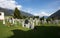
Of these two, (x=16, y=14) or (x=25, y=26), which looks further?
(x=16, y=14)

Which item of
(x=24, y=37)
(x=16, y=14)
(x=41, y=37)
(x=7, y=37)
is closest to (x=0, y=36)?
(x=7, y=37)

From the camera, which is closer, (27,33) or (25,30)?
(27,33)

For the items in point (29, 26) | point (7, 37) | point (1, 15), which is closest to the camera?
point (7, 37)

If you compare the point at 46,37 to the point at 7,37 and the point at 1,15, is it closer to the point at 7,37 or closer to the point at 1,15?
the point at 7,37

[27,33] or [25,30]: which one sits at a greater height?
[25,30]

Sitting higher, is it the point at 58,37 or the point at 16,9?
the point at 16,9

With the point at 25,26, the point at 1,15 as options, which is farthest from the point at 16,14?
the point at 25,26

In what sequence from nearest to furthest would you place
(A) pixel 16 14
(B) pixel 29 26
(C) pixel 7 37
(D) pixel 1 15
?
(C) pixel 7 37, (B) pixel 29 26, (D) pixel 1 15, (A) pixel 16 14

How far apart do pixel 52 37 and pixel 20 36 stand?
4.23 meters

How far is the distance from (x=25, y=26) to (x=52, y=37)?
12.9 meters

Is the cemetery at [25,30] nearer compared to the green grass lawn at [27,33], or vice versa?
the green grass lawn at [27,33]

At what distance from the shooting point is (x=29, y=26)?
3531cm

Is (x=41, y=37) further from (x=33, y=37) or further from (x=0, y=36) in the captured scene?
(x=0, y=36)

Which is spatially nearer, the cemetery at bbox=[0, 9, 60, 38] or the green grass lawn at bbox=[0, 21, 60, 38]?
the green grass lawn at bbox=[0, 21, 60, 38]
